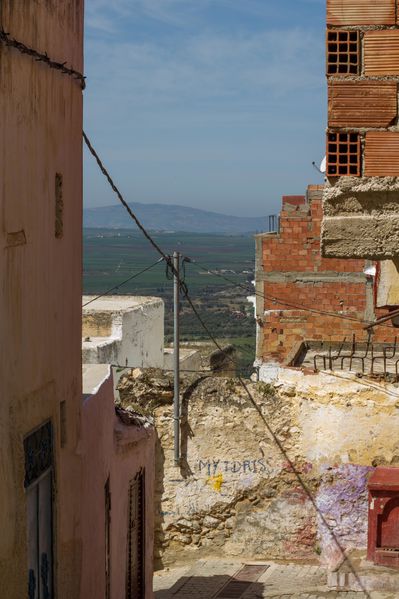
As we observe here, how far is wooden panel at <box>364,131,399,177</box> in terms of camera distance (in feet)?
22.0

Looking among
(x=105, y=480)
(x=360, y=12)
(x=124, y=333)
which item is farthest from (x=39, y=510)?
(x=124, y=333)


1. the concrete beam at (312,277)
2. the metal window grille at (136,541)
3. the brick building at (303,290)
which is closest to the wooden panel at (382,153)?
the metal window grille at (136,541)

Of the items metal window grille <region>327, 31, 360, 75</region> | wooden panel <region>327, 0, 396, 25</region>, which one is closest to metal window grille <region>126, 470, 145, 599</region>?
metal window grille <region>327, 31, 360, 75</region>

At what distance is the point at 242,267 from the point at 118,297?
362ft

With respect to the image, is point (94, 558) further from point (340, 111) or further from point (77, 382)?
point (340, 111)

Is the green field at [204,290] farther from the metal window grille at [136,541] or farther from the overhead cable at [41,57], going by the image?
the overhead cable at [41,57]

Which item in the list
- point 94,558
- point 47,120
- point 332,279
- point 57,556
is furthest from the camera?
point 332,279

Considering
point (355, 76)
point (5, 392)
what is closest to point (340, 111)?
point (355, 76)

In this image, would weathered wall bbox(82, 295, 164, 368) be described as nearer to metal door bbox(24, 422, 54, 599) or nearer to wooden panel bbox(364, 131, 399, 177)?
metal door bbox(24, 422, 54, 599)

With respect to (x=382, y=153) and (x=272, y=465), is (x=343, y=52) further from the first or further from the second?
(x=272, y=465)

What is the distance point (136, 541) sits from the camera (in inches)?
493

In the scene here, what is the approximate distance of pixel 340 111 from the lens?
677cm

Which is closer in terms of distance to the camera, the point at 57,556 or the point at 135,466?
the point at 57,556

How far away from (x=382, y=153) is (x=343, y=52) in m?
0.63
